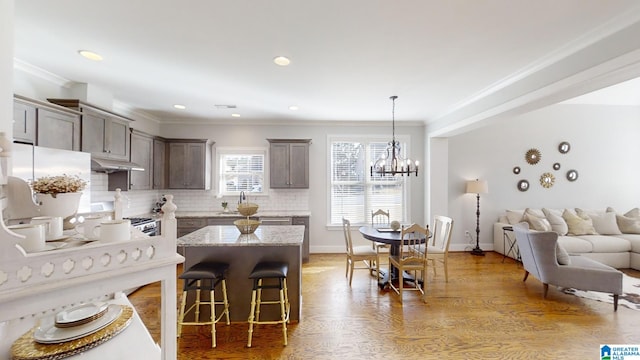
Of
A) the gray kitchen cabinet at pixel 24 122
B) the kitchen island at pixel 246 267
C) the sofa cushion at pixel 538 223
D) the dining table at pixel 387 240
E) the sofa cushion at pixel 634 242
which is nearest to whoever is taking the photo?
the gray kitchen cabinet at pixel 24 122

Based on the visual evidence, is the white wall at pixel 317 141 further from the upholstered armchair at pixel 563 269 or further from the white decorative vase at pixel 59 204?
the white decorative vase at pixel 59 204

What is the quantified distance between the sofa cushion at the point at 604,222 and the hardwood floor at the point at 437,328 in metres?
2.38

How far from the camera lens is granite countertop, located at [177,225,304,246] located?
2.56m

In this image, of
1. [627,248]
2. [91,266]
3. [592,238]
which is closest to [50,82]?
[91,266]

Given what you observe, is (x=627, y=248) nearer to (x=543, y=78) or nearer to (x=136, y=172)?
(x=543, y=78)

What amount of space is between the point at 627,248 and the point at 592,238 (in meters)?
0.51

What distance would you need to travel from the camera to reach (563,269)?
3.22 metres

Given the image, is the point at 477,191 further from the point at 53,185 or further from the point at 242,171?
the point at 53,185

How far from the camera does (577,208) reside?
524 cm

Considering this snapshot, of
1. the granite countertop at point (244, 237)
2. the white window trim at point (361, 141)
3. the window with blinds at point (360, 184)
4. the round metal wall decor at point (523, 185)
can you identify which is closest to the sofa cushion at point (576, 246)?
the round metal wall decor at point (523, 185)

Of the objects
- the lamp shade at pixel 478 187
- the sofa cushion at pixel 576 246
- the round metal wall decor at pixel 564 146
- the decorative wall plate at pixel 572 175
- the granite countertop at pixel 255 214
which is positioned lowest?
the sofa cushion at pixel 576 246

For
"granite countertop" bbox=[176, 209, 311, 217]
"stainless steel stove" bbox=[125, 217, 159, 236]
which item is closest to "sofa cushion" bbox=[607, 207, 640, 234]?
"granite countertop" bbox=[176, 209, 311, 217]

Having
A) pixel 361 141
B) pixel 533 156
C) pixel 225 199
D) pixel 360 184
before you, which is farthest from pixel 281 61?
pixel 533 156

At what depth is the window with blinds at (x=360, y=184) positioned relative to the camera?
5.59 m
